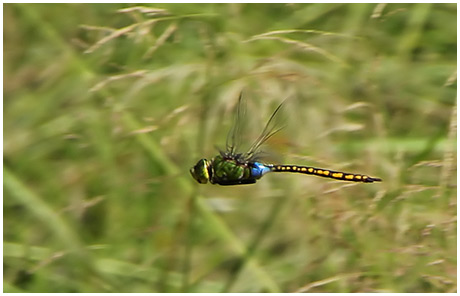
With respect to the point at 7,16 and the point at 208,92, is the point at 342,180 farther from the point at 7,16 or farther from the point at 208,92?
the point at 7,16

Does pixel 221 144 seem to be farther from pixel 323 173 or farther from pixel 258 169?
pixel 323 173

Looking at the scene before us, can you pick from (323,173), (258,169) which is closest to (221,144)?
(258,169)

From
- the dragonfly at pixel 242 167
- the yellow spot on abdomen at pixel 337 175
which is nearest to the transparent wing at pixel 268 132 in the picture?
the dragonfly at pixel 242 167

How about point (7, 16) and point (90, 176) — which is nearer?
point (90, 176)

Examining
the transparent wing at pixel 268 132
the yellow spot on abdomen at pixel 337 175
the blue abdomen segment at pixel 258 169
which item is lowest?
the yellow spot on abdomen at pixel 337 175

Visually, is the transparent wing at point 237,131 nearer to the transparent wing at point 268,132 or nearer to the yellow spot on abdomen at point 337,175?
the transparent wing at point 268,132

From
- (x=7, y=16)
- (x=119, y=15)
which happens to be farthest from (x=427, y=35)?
(x=7, y=16)

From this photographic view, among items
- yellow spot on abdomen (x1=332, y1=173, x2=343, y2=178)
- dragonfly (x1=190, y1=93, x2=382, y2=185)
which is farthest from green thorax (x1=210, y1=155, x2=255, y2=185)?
yellow spot on abdomen (x1=332, y1=173, x2=343, y2=178)
